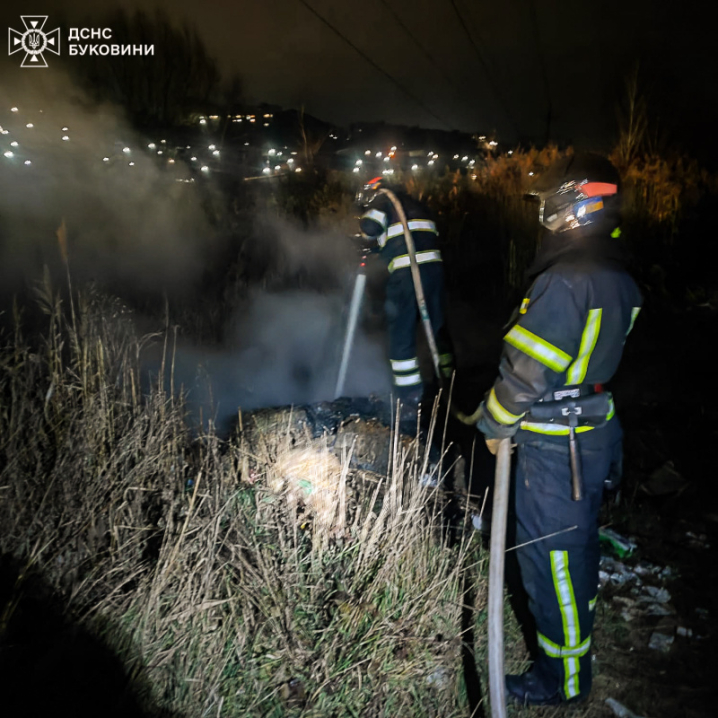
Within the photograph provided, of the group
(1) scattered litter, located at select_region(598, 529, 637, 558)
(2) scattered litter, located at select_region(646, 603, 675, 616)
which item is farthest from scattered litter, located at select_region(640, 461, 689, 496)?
(2) scattered litter, located at select_region(646, 603, 675, 616)

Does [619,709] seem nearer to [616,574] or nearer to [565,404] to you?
[616,574]

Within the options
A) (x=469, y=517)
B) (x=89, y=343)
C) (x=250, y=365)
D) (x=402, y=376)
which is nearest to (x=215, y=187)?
(x=250, y=365)

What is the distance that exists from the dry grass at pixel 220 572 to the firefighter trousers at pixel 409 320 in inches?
81.0

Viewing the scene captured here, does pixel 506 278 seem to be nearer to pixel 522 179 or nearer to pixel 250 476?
pixel 522 179

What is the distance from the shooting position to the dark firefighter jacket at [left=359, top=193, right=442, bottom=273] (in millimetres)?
4574

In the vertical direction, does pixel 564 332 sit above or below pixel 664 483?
above

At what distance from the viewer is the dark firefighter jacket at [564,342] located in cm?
200

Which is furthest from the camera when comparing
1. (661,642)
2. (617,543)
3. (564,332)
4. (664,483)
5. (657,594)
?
(664,483)

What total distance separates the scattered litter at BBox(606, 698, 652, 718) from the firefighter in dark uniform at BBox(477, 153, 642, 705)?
20 cm

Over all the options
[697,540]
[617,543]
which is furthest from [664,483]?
[617,543]

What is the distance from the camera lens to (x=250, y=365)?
7.01 m

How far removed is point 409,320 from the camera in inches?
187

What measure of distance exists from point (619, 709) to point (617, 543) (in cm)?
125

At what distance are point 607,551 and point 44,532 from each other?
3228mm
